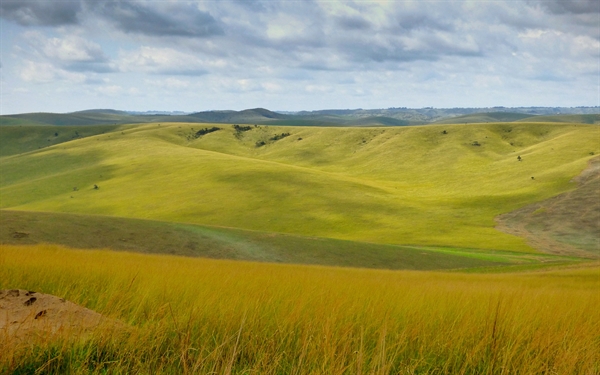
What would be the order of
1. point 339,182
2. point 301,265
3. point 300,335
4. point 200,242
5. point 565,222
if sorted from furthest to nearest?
point 339,182
point 565,222
point 200,242
point 301,265
point 300,335

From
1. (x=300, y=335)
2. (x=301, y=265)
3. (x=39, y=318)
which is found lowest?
(x=301, y=265)

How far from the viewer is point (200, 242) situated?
4122cm

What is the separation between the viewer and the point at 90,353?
17.2ft

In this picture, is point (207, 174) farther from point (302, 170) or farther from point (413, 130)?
point (413, 130)

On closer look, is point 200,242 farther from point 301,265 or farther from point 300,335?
point 300,335

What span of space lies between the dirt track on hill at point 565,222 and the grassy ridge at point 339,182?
2993 millimetres

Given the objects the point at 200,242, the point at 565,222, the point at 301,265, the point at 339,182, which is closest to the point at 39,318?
the point at 301,265

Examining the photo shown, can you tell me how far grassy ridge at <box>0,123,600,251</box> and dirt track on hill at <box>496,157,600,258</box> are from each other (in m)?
2.99

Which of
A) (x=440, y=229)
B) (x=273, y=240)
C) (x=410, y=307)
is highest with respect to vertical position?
(x=410, y=307)

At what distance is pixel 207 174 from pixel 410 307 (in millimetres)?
121712

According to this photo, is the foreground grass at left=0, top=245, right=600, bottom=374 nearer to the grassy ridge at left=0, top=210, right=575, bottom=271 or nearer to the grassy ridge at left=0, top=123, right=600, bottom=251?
the grassy ridge at left=0, top=210, right=575, bottom=271

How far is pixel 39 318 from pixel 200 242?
117ft

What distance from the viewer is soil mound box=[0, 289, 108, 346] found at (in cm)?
542


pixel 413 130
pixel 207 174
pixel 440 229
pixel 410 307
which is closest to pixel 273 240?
pixel 410 307
